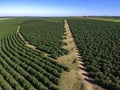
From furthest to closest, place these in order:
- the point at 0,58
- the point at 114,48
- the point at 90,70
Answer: the point at 114,48
the point at 0,58
the point at 90,70

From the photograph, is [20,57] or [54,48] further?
[54,48]

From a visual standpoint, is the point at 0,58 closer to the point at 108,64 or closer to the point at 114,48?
the point at 108,64

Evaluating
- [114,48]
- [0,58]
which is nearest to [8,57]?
[0,58]

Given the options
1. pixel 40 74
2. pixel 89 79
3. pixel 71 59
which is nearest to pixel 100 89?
pixel 89 79

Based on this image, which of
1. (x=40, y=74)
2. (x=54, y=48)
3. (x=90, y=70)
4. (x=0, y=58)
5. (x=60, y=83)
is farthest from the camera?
(x=54, y=48)

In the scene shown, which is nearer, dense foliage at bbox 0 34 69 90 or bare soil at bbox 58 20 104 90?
dense foliage at bbox 0 34 69 90

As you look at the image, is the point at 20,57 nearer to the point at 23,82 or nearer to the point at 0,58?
the point at 0,58

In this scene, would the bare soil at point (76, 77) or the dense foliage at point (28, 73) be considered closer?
the dense foliage at point (28, 73)

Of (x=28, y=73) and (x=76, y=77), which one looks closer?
(x=76, y=77)

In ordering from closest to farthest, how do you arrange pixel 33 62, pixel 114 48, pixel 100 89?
1. pixel 100 89
2. pixel 33 62
3. pixel 114 48
